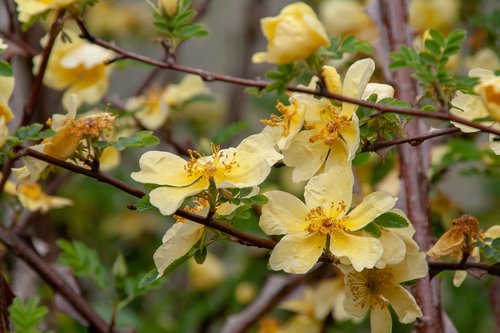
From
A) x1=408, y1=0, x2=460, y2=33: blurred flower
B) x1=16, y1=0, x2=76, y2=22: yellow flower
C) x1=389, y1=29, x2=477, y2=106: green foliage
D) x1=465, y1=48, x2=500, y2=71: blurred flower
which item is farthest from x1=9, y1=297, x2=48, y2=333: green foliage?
x1=408, y1=0, x2=460, y2=33: blurred flower

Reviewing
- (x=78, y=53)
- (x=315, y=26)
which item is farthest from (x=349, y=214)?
(x=78, y=53)

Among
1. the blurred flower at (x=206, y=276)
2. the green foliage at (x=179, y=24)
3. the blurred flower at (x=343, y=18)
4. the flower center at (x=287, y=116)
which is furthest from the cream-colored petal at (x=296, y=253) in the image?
the blurred flower at (x=206, y=276)

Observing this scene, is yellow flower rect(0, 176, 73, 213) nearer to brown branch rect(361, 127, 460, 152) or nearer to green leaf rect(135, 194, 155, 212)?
green leaf rect(135, 194, 155, 212)

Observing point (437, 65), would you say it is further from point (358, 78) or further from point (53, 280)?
A: point (53, 280)

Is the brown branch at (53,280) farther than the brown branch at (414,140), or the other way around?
the brown branch at (53,280)

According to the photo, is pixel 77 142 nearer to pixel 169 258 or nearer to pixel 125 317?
pixel 169 258

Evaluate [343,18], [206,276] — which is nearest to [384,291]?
[343,18]

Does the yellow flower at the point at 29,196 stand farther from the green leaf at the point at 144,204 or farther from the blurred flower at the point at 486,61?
the blurred flower at the point at 486,61
